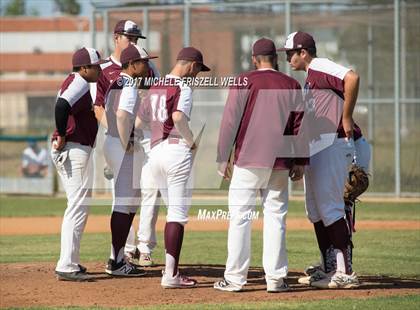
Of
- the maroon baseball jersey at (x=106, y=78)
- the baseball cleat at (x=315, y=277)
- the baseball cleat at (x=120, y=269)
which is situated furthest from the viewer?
the maroon baseball jersey at (x=106, y=78)

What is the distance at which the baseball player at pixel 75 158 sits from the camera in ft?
30.6

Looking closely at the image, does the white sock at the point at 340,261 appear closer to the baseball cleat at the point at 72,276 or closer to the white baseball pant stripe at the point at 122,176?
the white baseball pant stripe at the point at 122,176

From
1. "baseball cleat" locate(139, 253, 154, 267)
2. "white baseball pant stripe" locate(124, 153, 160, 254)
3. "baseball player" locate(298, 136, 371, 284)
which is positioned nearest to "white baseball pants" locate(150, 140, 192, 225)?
"baseball player" locate(298, 136, 371, 284)

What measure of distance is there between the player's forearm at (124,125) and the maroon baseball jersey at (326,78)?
185 cm

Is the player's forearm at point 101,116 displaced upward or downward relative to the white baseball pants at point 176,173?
upward

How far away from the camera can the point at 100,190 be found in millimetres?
21328

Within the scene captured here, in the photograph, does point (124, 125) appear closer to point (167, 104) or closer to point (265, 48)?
point (167, 104)

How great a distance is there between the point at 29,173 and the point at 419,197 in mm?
9077

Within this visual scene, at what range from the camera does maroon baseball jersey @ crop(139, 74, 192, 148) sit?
29.3 ft

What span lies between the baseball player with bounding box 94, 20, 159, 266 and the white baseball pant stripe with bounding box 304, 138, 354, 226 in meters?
2.09

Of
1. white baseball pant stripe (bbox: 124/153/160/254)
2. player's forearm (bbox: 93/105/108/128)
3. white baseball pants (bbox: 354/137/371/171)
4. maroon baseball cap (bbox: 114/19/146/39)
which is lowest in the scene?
white baseball pant stripe (bbox: 124/153/160/254)

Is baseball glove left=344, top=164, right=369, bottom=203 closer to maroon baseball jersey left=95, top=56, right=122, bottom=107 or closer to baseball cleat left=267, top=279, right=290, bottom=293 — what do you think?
baseball cleat left=267, top=279, right=290, bottom=293

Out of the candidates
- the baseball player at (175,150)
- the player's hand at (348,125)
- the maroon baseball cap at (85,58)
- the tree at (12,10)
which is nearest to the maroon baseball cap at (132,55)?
the maroon baseball cap at (85,58)

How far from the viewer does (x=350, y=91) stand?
867 cm
